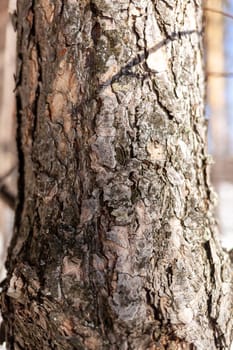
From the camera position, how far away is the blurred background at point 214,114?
72.6 inches

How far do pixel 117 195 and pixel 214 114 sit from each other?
4.57m

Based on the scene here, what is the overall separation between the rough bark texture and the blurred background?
0.88 feet

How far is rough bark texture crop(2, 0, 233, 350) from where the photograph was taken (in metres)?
→ 0.97

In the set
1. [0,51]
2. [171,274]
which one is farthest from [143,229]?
[0,51]

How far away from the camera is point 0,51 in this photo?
391cm

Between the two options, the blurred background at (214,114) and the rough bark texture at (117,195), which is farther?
the blurred background at (214,114)

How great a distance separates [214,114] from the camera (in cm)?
541

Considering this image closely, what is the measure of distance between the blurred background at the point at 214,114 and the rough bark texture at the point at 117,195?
27 centimetres

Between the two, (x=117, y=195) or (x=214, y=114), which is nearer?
(x=117, y=195)

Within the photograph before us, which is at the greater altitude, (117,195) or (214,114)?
(214,114)

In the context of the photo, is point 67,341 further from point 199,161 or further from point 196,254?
point 199,161

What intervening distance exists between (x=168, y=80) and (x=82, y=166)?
24cm

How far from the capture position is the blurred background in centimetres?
184

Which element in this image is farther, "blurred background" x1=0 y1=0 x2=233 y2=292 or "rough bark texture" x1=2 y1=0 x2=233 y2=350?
"blurred background" x1=0 y1=0 x2=233 y2=292
